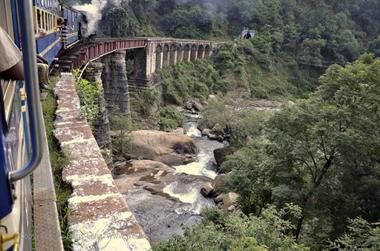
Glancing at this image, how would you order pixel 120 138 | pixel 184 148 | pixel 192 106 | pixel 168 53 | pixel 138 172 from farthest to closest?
pixel 168 53
pixel 192 106
pixel 184 148
pixel 120 138
pixel 138 172

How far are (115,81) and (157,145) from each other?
577 centimetres

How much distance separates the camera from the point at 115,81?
22.9 meters

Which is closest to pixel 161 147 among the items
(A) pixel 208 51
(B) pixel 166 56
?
(B) pixel 166 56

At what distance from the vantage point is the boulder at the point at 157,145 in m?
19.5

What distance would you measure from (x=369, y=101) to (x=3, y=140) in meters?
9.81

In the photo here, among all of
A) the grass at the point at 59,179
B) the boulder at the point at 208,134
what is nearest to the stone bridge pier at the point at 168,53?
the boulder at the point at 208,134

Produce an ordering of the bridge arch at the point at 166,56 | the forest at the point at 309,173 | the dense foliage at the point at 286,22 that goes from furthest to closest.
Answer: the dense foliage at the point at 286,22 → the bridge arch at the point at 166,56 → the forest at the point at 309,173

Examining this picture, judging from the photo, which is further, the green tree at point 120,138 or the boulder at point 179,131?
the boulder at point 179,131

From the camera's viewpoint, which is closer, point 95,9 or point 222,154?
point 222,154

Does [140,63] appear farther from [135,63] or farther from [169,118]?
[169,118]

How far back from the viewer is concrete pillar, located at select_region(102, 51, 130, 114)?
74.7ft

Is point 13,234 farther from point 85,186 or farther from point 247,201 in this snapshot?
point 247,201

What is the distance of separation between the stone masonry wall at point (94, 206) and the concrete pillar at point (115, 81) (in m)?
19.1

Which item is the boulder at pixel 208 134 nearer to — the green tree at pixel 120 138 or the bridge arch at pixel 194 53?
the green tree at pixel 120 138
